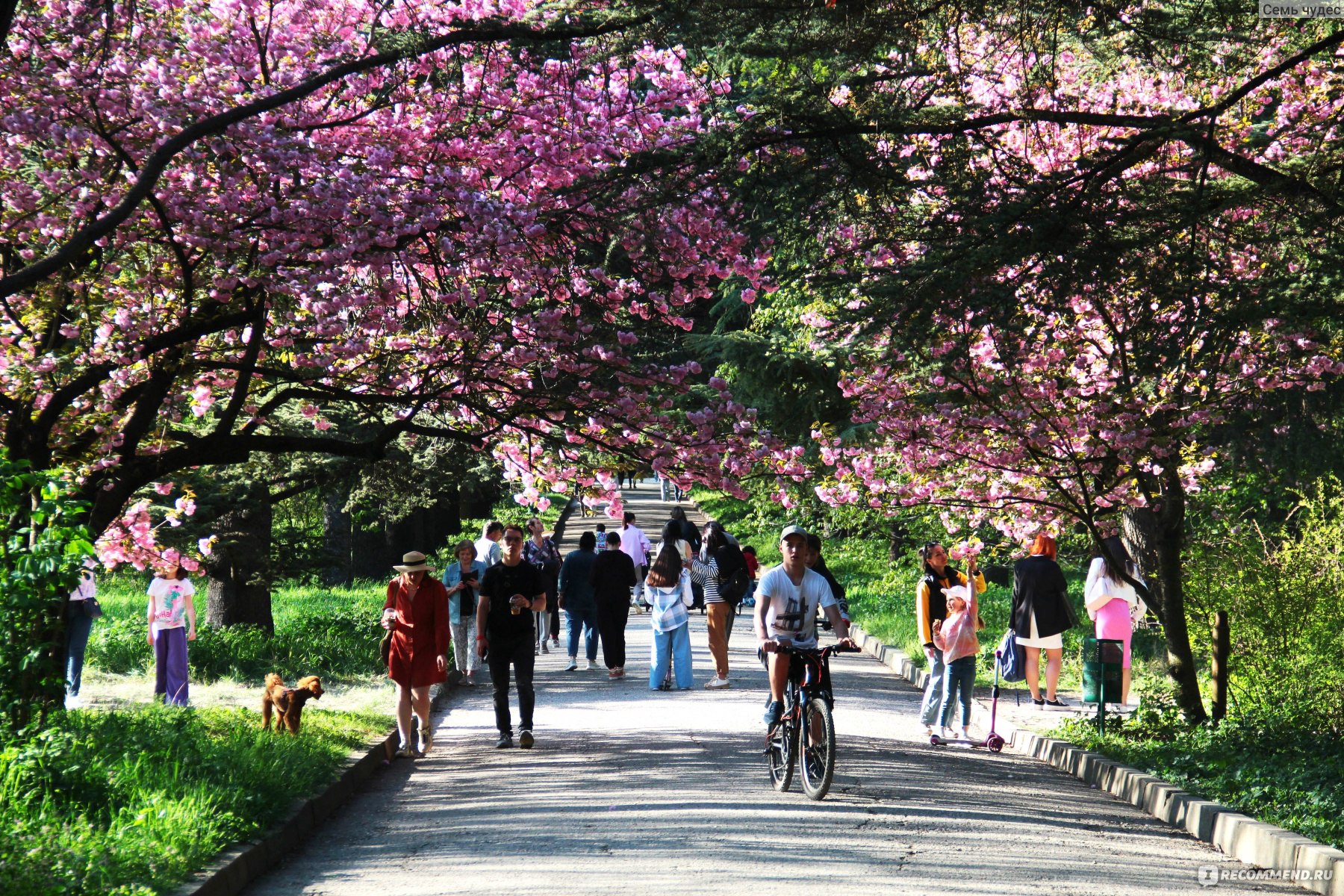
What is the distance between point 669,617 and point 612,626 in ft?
4.92

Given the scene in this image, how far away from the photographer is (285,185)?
1025cm

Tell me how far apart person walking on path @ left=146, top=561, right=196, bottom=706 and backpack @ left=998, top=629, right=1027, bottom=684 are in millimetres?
8380

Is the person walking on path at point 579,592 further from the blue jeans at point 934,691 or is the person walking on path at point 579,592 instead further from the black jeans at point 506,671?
the blue jeans at point 934,691

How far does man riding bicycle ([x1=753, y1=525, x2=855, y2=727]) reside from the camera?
998 cm

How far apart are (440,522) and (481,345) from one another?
2419 centimetres

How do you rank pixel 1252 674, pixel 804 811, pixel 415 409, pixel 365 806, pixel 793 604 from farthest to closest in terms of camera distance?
pixel 1252 674 < pixel 415 409 < pixel 793 604 < pixel 365 806 < pixel 804 811

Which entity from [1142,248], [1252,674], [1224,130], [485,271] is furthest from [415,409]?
[1252,674]

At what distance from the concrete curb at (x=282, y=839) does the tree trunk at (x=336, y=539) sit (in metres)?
8.08

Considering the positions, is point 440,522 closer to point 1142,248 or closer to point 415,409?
point 415,409

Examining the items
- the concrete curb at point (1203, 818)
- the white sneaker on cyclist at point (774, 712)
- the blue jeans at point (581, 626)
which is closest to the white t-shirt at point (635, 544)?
the blue jeans at point (581, 626)

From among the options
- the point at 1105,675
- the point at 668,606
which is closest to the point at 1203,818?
the point at 1105,675

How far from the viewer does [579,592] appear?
17891 millimetres

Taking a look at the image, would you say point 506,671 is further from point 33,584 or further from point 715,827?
point 33,584

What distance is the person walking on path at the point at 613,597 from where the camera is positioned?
55.5 ft
